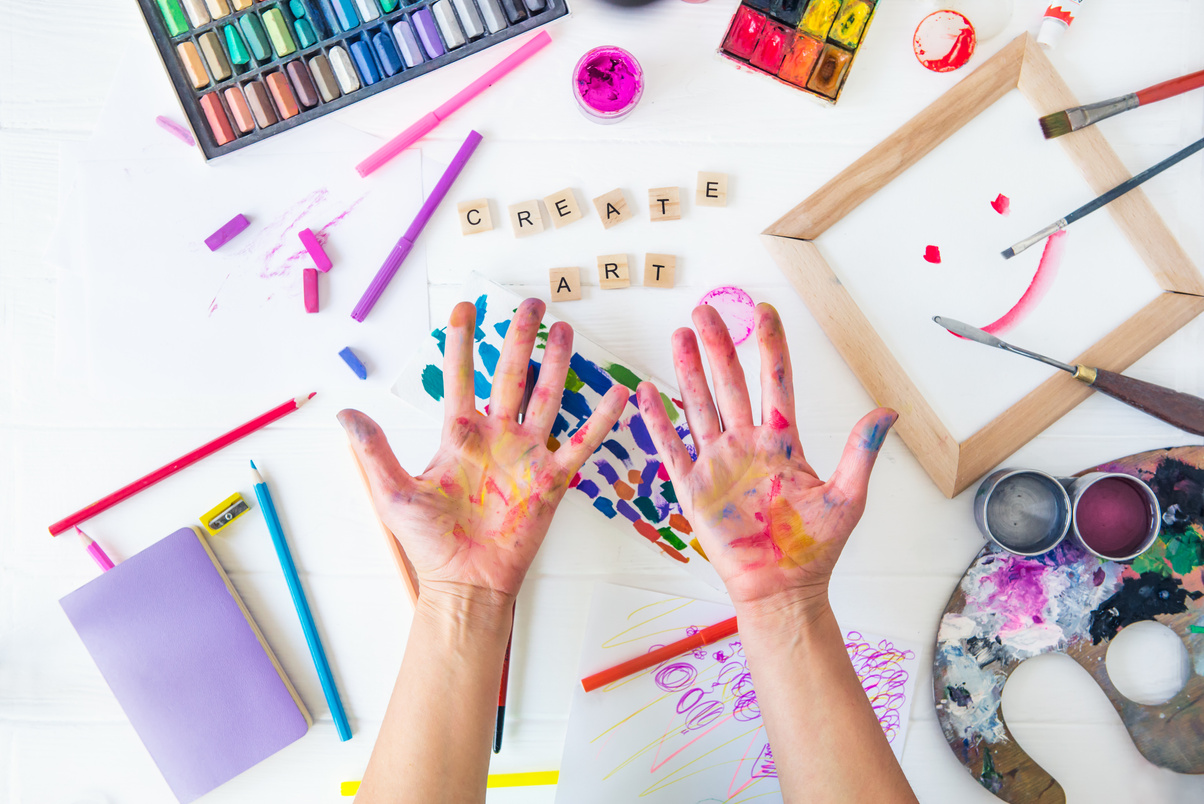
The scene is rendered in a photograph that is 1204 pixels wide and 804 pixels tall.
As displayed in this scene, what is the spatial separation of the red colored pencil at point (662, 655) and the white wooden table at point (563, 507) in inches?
2.2

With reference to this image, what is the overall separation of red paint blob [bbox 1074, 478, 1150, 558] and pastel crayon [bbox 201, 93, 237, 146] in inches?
61.6

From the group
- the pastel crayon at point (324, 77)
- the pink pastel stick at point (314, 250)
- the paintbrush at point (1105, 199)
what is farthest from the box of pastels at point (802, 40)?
the pink pastel stick at point (314, 250)

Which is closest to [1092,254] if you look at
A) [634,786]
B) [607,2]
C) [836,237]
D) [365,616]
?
[836,237]

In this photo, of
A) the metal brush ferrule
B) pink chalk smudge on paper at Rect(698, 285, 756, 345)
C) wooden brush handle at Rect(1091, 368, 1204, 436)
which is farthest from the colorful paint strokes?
the metal brush ferrule

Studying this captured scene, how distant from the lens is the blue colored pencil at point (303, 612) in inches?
49.6

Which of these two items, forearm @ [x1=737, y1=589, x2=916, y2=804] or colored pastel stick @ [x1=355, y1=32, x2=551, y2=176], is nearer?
forearm @ [x1=737, y1=589, x2=916, y2=804]

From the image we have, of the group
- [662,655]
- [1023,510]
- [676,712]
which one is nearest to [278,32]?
[662,655]

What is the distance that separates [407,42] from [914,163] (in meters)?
0.89

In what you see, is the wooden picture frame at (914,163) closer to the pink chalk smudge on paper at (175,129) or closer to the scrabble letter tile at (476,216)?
the scrabble letter tile at (476,216)

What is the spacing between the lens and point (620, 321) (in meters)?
1.27

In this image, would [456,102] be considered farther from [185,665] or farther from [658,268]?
[185,665]

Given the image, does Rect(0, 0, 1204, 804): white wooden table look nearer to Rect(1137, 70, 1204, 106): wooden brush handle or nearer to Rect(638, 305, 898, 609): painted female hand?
Rect(1137, 70, 1204, 106): wooden brush handle

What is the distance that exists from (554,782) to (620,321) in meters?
0.82

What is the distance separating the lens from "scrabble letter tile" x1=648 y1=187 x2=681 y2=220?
1.25 metres
